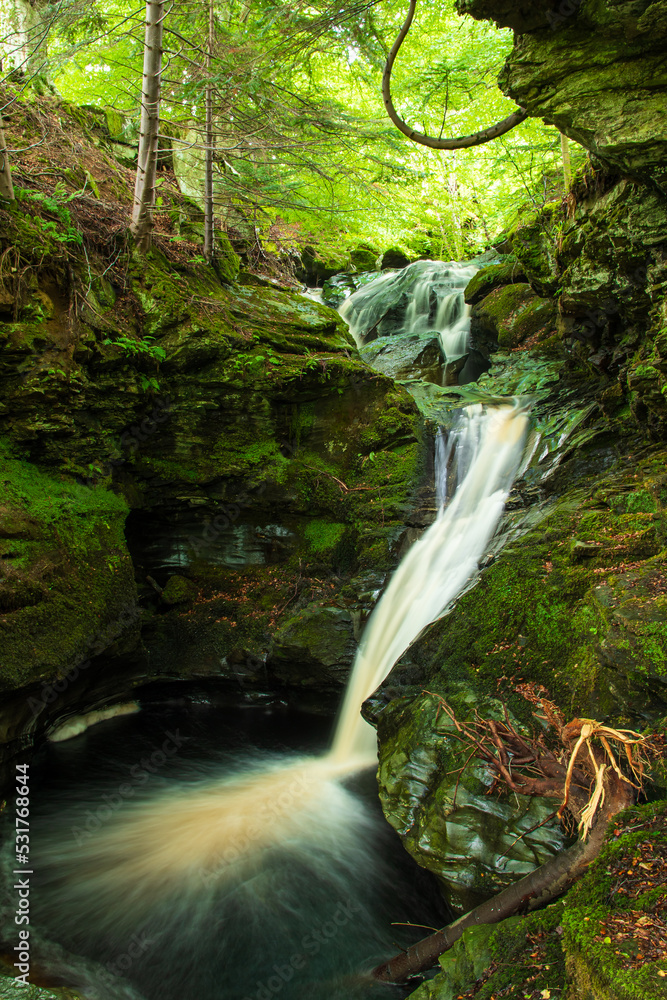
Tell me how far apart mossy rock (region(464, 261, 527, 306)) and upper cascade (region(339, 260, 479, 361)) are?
0.46 metres

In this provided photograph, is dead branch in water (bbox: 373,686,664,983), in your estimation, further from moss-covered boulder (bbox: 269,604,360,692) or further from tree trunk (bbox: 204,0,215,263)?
tree trunk (bbox: 204,0,215,263)

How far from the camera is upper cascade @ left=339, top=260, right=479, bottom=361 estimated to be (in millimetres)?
11867

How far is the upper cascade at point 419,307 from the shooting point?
38.9 ft

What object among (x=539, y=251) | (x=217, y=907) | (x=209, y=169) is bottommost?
(x=217, y=907)

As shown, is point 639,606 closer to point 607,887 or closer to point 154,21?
point 607,887

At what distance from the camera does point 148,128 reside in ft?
21.0

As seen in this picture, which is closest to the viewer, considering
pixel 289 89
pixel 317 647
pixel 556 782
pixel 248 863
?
pixel 556 782

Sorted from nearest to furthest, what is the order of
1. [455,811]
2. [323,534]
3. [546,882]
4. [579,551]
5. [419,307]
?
[546,882] < [455,811] < [579,551] < [323,534] < [419,307]

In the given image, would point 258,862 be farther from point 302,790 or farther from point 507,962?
point 507,962

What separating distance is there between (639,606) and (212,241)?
7.76m

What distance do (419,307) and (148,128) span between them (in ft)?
25.4

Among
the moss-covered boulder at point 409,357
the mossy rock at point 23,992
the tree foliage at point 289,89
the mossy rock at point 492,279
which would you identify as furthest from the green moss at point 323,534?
the mossy rock at point 492,279

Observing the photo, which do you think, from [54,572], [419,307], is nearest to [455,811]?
[54,572]

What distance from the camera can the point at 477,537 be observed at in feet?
20.3
